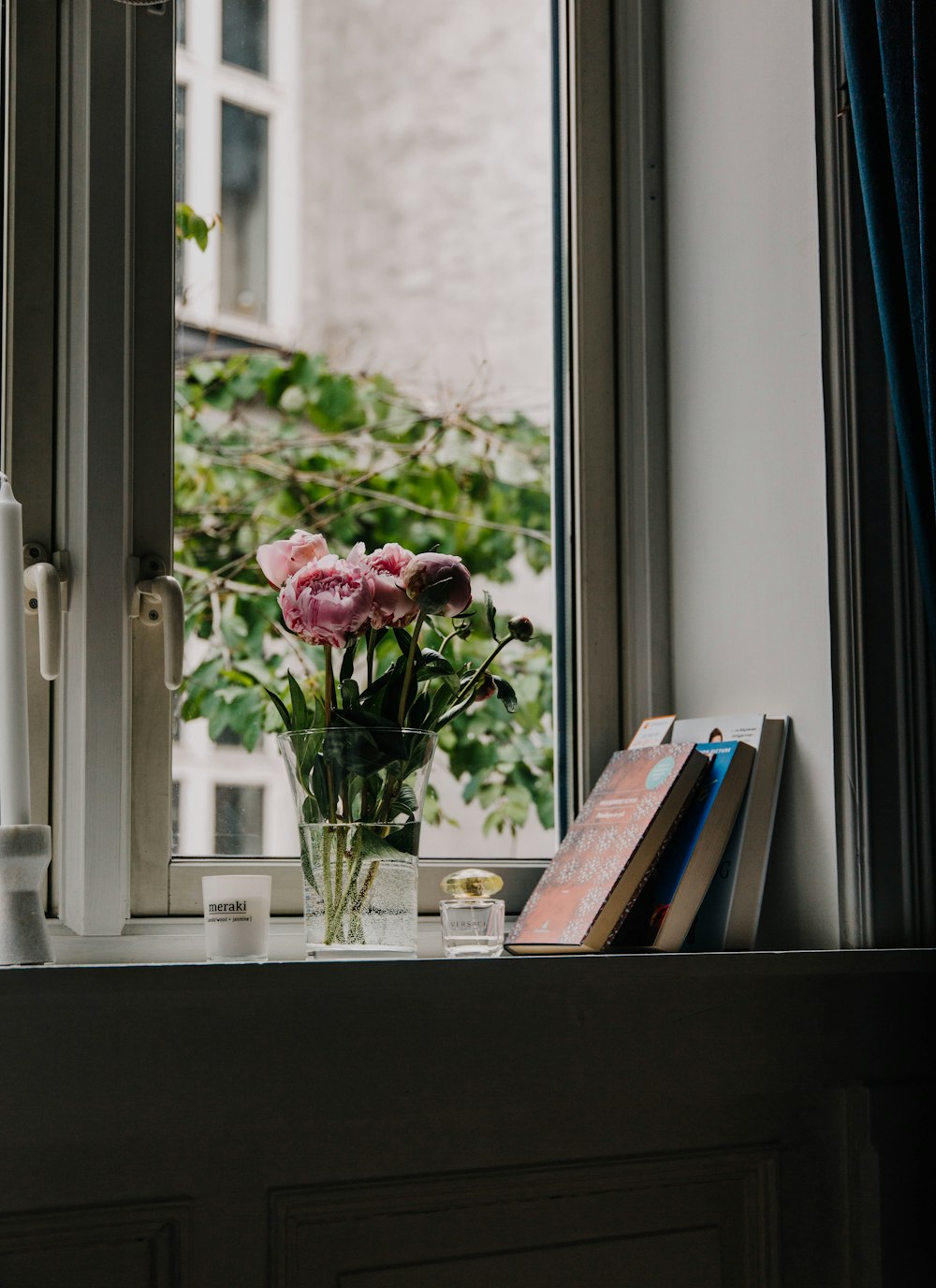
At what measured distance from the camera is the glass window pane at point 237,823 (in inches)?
51.6

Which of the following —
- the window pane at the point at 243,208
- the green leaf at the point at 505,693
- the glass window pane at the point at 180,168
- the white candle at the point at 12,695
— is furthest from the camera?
the window pane at the point at 243,208

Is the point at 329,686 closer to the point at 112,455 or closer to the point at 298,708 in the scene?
the point at 298,708

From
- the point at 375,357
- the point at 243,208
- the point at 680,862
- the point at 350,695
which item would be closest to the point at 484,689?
the point at 350,695

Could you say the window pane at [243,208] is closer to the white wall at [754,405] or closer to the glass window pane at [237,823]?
the white wall at [754,405]

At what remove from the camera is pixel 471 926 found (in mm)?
1176

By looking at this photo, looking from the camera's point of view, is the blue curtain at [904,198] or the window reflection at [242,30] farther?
the window reflection at [242,30]

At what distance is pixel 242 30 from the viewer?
4.66 feet

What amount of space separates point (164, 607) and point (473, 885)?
378 mm

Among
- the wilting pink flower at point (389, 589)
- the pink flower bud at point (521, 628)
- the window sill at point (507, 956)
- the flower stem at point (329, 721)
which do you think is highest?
the wilting pink flower at point (389, 589)

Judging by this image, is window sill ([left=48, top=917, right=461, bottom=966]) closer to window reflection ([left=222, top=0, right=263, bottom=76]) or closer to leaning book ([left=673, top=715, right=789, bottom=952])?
leaning book ([left=673, top=715, right=789, bottom=952])

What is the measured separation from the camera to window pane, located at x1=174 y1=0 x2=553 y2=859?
1.49m

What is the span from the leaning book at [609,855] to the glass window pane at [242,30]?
849 millimetres

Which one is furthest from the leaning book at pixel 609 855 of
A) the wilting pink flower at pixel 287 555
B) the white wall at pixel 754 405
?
the wilting pink flower at pixel 287 555

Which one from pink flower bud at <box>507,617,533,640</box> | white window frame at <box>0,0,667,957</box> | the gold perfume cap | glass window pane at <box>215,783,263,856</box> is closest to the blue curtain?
pink flower bud at <box>507,617,533,640</box>
